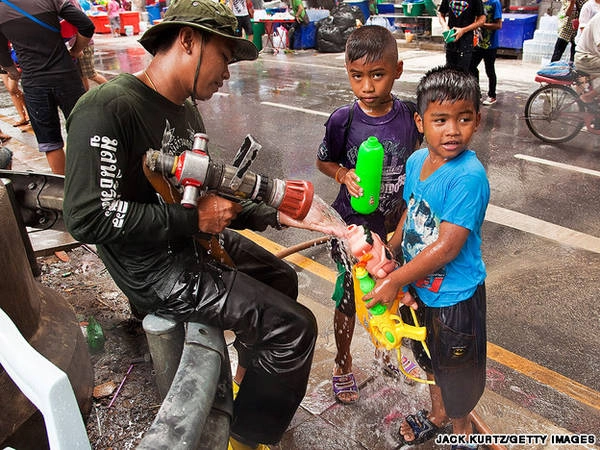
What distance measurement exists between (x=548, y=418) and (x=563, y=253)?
1.94 meters

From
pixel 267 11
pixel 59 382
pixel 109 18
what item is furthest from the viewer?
pixel 109 18

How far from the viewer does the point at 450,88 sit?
78.8 inches

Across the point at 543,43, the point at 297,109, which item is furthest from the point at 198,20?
the point at 543,43

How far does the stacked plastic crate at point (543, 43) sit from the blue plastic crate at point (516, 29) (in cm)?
26

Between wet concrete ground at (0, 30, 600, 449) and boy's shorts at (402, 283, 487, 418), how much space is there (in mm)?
529

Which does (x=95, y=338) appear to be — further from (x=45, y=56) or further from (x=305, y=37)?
(x=305, y=37)

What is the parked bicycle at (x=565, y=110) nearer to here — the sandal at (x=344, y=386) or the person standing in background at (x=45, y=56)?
the sandal at (x=344, y=386)

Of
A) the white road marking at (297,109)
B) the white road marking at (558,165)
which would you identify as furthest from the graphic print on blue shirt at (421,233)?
Answer: the white road marking at (297,109)

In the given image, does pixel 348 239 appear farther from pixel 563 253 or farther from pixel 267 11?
pixel 267 11

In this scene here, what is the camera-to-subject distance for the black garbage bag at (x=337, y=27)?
14438mm

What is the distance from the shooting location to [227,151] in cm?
718

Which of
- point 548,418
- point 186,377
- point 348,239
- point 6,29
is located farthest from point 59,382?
point 6,29

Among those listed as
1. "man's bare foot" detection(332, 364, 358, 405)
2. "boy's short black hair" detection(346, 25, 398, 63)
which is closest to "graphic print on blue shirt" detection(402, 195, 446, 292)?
"boy's short black hair" detection(346, 25, 398, 63)

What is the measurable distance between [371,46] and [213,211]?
3.69ft
